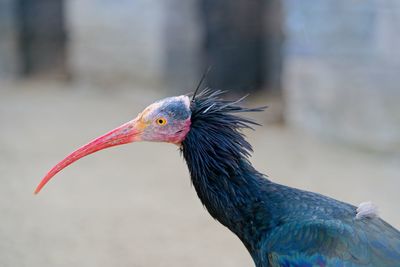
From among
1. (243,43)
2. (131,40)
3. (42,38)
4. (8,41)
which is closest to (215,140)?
(243,43)

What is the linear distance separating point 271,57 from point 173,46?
1654 millimetres

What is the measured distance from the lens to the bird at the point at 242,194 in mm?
3287

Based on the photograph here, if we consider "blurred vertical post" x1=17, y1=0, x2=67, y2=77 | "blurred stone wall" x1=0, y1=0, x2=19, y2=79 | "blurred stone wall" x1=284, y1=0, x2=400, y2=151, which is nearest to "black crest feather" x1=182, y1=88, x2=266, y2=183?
"blurred stone wall" x1=284, y1=0, x2=400, y2=151

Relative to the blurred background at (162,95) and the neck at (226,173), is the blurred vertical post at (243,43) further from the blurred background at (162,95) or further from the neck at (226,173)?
the neck at (226,173)

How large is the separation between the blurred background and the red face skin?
5.10 feet

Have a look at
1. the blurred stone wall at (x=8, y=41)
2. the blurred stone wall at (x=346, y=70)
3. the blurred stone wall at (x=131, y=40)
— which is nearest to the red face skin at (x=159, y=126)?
the blurred stone wall at (x=346, y=70)

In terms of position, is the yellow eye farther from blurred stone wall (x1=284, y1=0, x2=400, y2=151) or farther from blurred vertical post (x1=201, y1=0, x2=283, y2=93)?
blurred vertical post (x1=201, y1=0, x2=283, y2=93)

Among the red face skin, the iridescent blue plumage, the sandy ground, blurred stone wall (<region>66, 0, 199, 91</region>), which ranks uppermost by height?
the red face skin

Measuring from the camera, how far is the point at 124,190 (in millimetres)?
6586

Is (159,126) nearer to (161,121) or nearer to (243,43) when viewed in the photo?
(161,121)

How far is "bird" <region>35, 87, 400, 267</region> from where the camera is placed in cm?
329

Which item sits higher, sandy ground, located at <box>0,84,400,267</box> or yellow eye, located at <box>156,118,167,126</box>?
yellow eye, located at <box>156,118,167,126</box>

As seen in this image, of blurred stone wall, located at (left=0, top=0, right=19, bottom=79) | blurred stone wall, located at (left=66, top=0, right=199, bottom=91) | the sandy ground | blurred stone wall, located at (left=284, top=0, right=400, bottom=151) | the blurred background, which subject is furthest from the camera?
blurred stone wall, located at (left=0, top=0, right=19, bottom=79)

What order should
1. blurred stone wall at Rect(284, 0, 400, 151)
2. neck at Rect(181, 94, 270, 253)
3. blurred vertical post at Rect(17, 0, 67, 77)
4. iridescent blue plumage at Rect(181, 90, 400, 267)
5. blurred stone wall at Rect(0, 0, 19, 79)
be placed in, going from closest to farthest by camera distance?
iridescent blue plumage at Rect(181, 90, 400, 267) → neck at Rect(181, 94, 270, 253) → blurred stone wall at Rect(284, 0, 400, 151) → blurred stone wall at Rect(0, 0, 19, 79) → blurred vertical post at Rect(17, 0, 67, 77)
